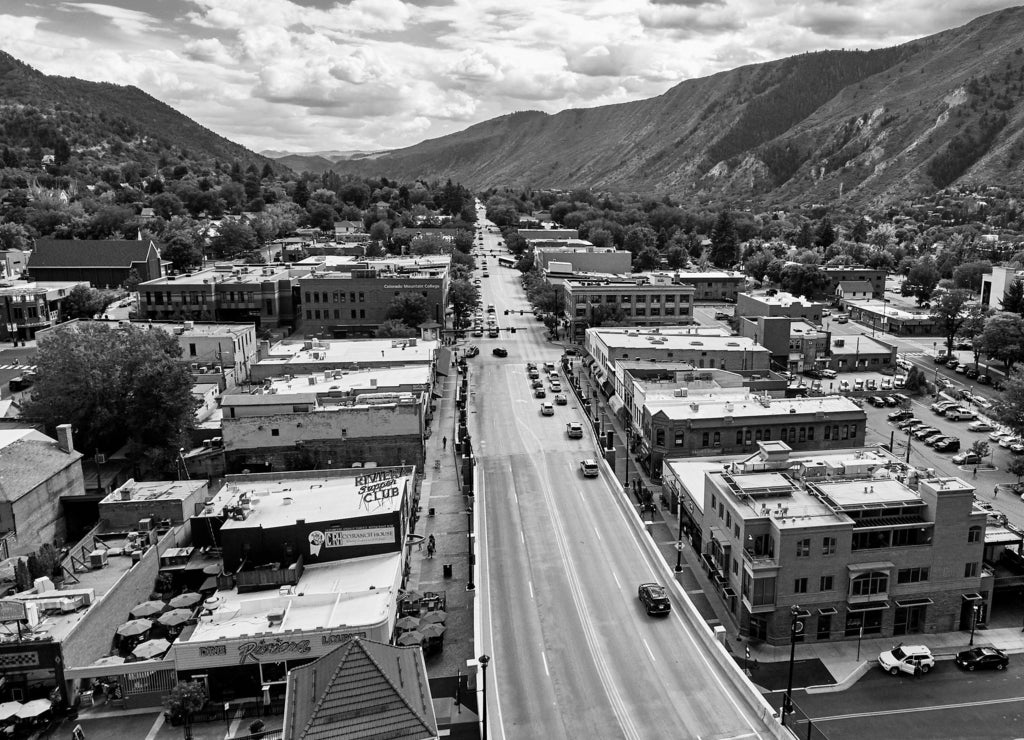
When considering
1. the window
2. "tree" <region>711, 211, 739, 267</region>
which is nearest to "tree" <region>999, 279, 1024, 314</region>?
"tree" <region>711, 211, 739, 267</region>

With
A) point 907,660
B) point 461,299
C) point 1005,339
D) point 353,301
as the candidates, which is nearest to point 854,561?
point 907,660

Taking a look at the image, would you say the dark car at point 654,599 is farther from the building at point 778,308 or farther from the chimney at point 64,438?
the building at point 778,308

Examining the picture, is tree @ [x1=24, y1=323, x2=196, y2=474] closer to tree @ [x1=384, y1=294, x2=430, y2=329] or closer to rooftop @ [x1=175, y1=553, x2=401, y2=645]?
rooftop @ [x1=175, y1=553, x2=401, y2=645]

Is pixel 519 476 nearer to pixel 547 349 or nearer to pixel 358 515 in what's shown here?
pixel 358 515

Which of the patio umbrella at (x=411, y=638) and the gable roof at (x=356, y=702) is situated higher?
the gable roof at (x=356, y=702)

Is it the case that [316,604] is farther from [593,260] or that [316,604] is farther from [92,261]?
[593,260]

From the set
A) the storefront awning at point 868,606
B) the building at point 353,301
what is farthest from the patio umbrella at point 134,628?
the building at point 353,301
